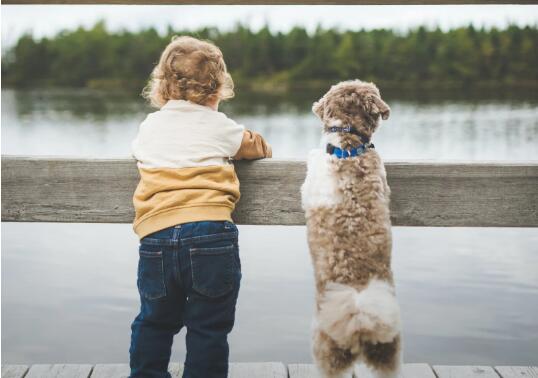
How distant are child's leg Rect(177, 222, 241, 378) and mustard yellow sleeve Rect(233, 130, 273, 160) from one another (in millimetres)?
298

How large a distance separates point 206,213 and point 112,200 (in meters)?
0.47

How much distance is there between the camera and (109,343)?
6562mm

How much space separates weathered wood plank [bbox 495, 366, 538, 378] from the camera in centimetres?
292

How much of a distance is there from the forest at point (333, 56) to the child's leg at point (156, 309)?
51.2 ft

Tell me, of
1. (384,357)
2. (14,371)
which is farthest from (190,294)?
(14,371)

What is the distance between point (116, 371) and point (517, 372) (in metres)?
1.87

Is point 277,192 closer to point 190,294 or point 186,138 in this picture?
point 186,138

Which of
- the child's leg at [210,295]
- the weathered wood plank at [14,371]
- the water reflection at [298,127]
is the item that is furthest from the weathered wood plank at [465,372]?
the water reflection at [298,127]

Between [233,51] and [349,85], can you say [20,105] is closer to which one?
[233,51]

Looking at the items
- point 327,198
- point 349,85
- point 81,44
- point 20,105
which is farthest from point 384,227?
point 20,105

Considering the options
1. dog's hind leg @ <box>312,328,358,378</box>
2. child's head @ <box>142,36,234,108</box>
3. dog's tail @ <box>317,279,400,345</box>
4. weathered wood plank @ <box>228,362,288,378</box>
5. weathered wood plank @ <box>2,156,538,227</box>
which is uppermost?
child's head @ <box>142,36,234,108</box>

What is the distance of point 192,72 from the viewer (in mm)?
2447

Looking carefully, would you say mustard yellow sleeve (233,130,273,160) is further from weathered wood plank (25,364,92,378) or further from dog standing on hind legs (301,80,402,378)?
weathered wood plank (25,364,92,378)

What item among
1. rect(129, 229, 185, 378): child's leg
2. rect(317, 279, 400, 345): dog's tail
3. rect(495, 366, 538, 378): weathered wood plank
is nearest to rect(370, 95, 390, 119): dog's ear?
rect(317, 279, 400, 345): dog's tail
